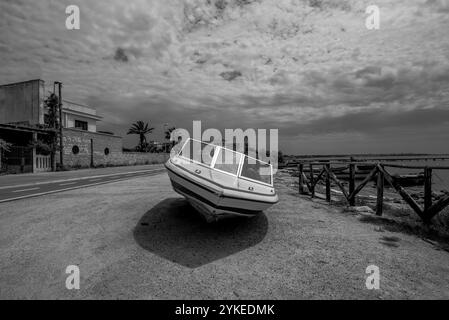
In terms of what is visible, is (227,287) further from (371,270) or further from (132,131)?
(132,131)

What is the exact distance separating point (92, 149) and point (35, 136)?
728 cm

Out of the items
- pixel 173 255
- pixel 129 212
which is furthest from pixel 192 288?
pixel 129 212

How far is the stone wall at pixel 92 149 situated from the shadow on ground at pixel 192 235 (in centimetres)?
2453

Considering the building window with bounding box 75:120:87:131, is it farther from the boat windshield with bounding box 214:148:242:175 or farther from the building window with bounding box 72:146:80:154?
→ the boat windshield with bounding box 214:148:242:175

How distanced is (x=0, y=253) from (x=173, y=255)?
3.02 meters

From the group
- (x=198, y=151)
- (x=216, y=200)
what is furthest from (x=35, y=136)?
(x=216, y=200)

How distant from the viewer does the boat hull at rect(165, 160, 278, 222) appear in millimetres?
4215

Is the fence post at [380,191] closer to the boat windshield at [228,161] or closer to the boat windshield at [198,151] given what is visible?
the boat windshield at [228,161]

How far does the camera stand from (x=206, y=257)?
3939 mm

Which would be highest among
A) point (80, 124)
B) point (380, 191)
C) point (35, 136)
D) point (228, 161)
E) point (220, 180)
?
point (80, 124)

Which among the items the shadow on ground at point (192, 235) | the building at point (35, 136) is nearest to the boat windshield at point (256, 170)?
the shadow on ground at point (192, 235)

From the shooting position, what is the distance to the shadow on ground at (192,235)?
4.05 m

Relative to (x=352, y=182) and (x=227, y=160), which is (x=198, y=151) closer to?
(x=227, y=160)

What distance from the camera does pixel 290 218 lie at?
6.08 m
